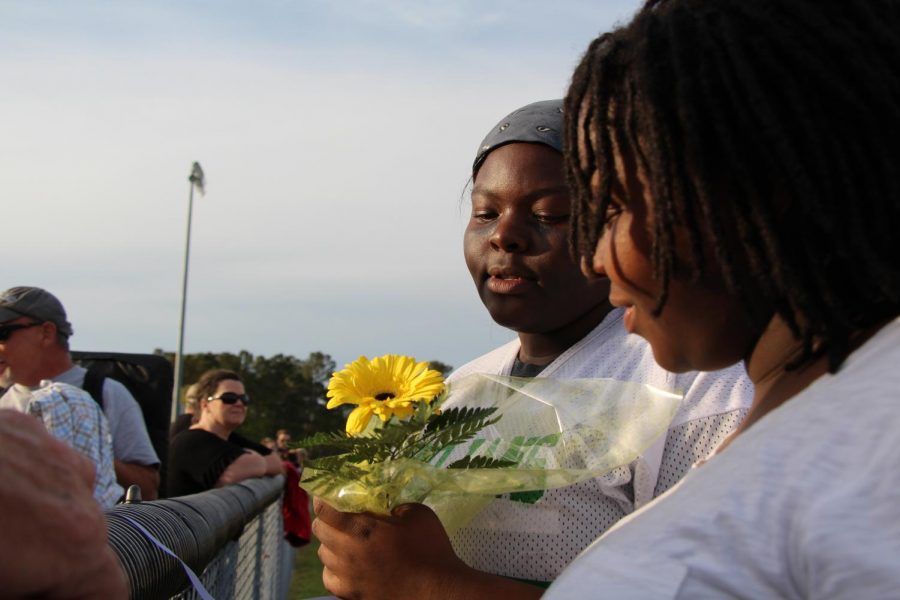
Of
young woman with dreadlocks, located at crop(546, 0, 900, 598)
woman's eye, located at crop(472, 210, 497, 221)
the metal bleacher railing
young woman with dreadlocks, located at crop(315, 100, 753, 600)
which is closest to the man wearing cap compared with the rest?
the metal bleacher railing

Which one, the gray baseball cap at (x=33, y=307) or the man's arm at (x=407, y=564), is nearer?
the man's arm at (x=407, y=564)

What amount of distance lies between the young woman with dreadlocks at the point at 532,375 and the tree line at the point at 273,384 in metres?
31.6

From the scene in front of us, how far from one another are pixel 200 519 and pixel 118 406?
329 centimetres

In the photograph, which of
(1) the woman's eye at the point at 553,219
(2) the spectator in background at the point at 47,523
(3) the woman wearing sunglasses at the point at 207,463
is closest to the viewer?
(2) the spectator in background at the point at 47,523

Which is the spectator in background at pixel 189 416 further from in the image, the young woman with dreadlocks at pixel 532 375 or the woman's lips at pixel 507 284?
the woman's lips at pixel 507 284

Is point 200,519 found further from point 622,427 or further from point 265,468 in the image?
point 265,468

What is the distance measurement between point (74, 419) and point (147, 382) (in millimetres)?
2109

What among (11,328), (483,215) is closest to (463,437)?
(483,215)

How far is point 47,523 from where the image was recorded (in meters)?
1.05

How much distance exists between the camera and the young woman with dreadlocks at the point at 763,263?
967mm

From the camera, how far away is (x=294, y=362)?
151ft

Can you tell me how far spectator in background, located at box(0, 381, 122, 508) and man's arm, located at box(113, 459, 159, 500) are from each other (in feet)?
3.50

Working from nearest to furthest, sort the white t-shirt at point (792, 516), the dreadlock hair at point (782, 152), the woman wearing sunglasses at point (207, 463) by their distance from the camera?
the white t-shirt at point (792, 516), the dreadlock hair at point (782, 152), the woman wearing sunglasses at point (207, 463)

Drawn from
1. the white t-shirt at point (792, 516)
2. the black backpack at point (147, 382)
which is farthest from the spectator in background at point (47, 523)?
the black backpack at point (147, 382)
